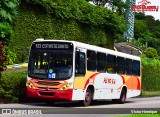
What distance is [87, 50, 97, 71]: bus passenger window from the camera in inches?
900

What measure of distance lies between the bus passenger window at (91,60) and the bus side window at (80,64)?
569mm

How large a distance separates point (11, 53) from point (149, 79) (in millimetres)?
20662

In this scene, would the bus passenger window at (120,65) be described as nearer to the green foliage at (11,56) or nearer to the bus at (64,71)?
the bus at (64,71)

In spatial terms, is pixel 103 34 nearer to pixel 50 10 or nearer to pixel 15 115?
pixel 50 10

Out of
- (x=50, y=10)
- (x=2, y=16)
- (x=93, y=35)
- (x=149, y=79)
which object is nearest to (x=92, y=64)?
(x=2, y=16)

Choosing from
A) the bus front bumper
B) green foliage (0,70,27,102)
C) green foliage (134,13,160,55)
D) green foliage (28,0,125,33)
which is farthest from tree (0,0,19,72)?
green foliage (134,13,160,55)

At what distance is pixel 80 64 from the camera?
21875 millimetres

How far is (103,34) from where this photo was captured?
157 feet

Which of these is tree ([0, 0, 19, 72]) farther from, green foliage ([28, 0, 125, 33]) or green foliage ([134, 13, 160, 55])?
green foliage ([134, 13, 160, 55])

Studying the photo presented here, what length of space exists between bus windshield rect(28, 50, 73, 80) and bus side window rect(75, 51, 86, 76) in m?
0.38

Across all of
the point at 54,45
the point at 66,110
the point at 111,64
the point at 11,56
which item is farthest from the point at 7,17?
the point at 66,110

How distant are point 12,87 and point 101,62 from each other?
4.73 metres

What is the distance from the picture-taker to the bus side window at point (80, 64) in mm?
21625

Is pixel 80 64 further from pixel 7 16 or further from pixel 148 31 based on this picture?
pixel 148 31
